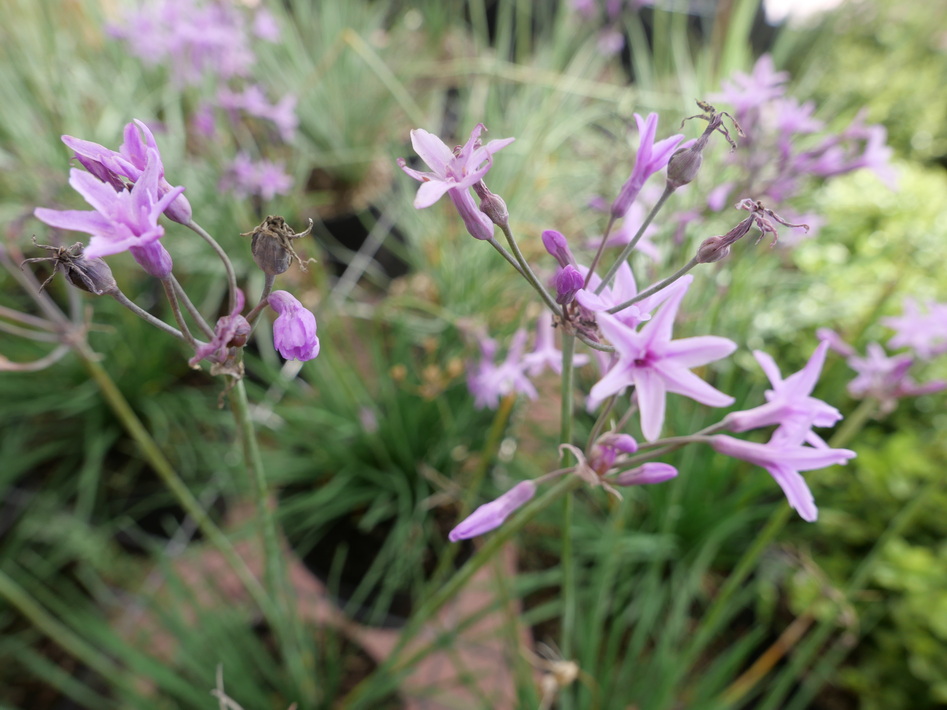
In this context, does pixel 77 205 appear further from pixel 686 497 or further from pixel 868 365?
pixel 868 365

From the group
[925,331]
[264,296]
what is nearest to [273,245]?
[264,296]

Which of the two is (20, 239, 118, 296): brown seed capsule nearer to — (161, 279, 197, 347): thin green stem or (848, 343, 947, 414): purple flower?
(161, 279, 197, 347): thin green stem

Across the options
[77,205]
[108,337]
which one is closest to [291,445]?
[108,337]

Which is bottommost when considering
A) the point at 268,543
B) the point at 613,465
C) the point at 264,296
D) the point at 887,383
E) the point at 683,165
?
the point at 268,543

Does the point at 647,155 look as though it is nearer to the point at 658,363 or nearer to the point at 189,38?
the point at 658,363

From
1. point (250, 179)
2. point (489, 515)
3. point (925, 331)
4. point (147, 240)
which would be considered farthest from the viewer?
point (250, 179)

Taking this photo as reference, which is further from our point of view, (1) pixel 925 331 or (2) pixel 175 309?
(1) pixel 925 331

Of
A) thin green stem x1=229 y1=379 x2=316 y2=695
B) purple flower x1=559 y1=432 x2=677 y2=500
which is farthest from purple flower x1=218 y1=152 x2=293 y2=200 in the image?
purple flower x1=559 y1=432 x2=677 y2=500
